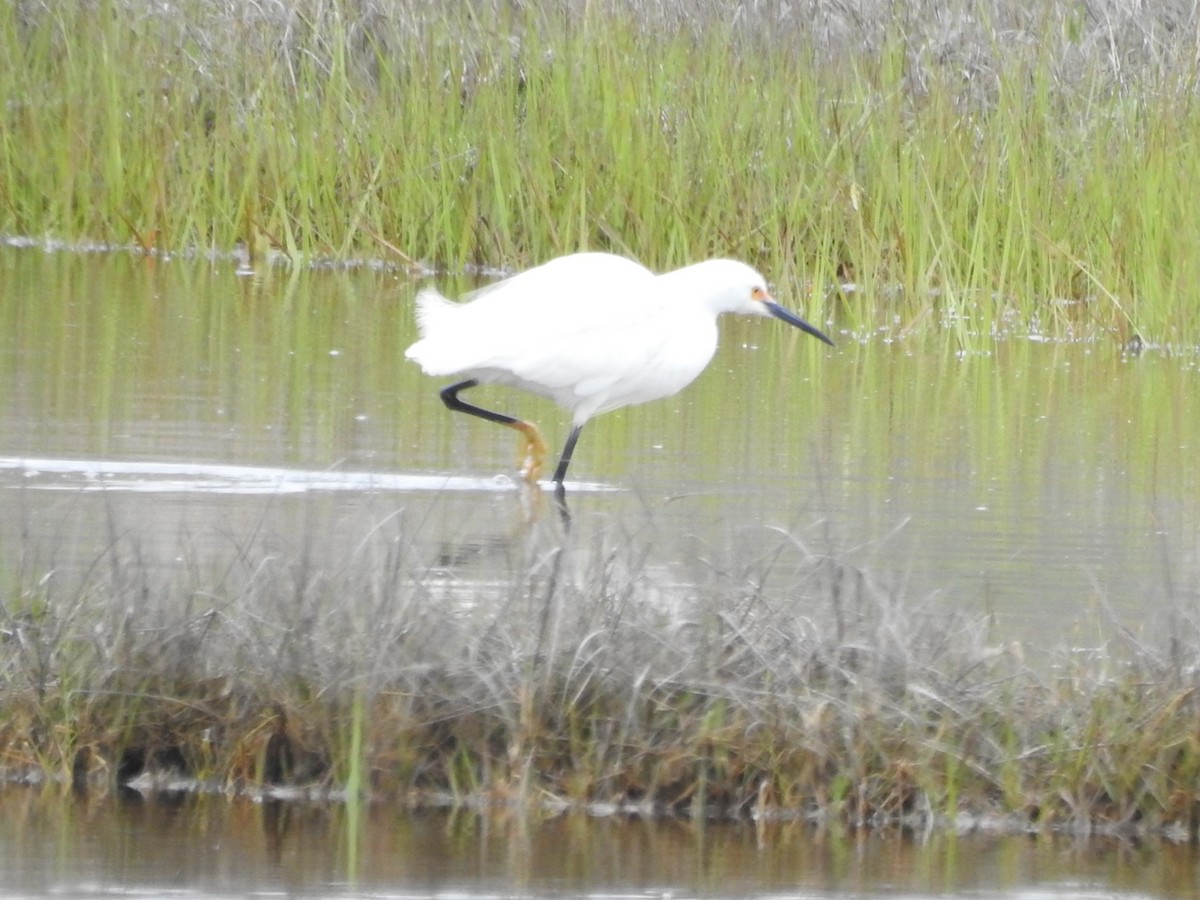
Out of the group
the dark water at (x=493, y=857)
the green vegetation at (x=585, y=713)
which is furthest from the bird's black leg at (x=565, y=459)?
the dark water at (x=493, y=857)

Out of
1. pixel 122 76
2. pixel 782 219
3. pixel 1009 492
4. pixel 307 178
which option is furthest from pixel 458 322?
pixel 122 76

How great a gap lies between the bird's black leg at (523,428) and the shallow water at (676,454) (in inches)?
4.2

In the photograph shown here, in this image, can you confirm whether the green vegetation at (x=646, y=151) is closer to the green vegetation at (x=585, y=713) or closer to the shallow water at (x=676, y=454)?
the shallow water at (x=676, y=454)

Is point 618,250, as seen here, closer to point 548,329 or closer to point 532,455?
point 548,329

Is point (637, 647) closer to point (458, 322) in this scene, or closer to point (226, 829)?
point (226, 829)

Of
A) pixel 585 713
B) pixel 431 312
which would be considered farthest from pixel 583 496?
pixel 585 713

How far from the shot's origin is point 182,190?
47.9 ft

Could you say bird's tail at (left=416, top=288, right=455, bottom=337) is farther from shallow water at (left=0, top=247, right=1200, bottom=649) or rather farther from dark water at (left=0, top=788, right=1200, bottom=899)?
dark water at (left=0, top=788, right=1200, bottom=899)

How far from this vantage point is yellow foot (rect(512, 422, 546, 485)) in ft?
24.6

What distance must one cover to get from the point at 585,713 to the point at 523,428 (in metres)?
3.55

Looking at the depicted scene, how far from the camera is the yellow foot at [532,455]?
7504mm

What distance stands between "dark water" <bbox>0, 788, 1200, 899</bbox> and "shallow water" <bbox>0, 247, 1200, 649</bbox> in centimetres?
66

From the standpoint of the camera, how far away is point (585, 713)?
4.17 metres

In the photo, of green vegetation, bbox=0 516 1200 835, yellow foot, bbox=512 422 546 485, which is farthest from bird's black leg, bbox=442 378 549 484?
green vegetation, bbox=0 516 1200 835
